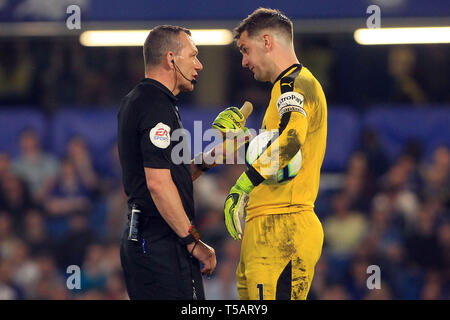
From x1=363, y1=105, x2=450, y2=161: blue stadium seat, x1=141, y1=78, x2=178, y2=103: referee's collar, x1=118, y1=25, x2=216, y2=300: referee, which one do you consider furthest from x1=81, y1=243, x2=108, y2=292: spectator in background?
x1=141, y1=78, x2=178, y2=103: referee's collar

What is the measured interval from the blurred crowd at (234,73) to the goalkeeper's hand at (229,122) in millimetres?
4478

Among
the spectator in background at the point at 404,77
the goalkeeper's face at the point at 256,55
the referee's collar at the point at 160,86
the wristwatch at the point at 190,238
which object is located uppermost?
the spectator in background at the point at 404,77

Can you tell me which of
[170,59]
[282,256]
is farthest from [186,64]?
[282,256]

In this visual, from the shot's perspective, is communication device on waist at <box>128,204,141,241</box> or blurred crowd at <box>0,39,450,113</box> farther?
blurred crowd at <box>0,39,450,113</box>

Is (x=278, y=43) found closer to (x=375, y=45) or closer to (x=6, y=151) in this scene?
(x=375, y=45)

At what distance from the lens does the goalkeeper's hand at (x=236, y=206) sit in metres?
5.04

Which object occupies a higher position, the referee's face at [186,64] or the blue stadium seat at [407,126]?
the blue stadium seat at [407,126]

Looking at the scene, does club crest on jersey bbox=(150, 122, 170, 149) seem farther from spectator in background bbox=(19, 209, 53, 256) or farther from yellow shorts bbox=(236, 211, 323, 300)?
spectator in background bbox=(19, 209, 53, 256)

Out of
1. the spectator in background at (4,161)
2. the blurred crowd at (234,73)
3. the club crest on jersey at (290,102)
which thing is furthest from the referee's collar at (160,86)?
the spectator in background at (4,161)

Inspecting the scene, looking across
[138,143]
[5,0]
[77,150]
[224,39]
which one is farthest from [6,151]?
[138,143]

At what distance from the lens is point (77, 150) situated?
10.0m

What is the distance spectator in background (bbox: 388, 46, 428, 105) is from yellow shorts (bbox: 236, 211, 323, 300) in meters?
5.35

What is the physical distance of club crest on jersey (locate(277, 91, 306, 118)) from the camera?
4.93 meters

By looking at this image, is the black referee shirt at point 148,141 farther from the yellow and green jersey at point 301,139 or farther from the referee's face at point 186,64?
the yellow and green jersey at point 301,139
